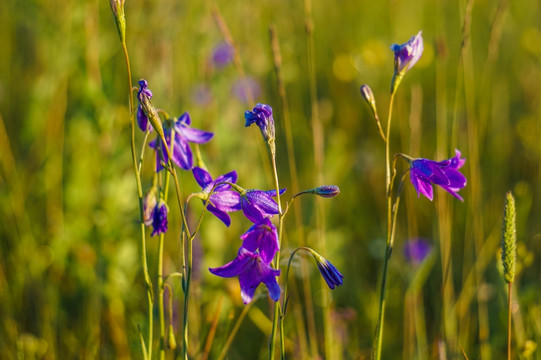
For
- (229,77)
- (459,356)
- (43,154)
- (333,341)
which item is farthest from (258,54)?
(459,356)

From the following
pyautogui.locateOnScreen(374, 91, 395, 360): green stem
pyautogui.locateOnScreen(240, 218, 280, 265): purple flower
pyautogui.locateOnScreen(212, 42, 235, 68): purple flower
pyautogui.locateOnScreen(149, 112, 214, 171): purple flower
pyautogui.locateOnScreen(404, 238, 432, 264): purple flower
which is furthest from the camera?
pyautogui.locateOnScreen(212, 42, 235, 68): purple flower

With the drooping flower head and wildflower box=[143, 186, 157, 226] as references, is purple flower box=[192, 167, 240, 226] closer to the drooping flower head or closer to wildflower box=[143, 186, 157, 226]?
wildflower box=[143, 186, 157, 226]

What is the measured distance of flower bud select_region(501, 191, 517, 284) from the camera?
1.35 metres

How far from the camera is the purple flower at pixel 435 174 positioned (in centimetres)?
139

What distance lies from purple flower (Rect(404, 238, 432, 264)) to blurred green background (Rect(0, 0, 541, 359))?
2.3 inches

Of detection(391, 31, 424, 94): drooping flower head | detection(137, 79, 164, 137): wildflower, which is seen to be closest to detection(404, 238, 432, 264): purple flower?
detection(391, 31, 424, 94): drooping flower head

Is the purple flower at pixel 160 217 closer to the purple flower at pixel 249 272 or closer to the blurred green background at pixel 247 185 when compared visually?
the purple flower at pixel 249 272

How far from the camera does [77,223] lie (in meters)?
2.73

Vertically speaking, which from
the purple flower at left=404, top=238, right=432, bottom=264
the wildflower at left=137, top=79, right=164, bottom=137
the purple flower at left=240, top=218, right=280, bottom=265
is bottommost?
the purple flower at left=404, top=238, right=432, bottom=264

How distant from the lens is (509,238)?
1.37 metres

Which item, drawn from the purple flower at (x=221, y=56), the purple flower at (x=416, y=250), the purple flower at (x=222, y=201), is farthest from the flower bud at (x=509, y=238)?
the purple flower at (x=221, y=56)

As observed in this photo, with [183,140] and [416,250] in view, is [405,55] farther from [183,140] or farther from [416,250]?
[416,250]

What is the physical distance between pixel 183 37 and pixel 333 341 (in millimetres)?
2391

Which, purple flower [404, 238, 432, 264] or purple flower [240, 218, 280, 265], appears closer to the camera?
purple flower [240, 218, 280, 265]
